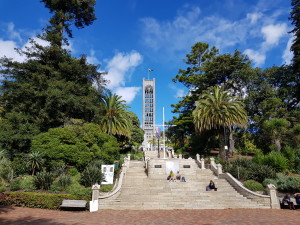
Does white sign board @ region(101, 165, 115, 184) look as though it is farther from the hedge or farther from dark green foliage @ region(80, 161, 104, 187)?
the hedge

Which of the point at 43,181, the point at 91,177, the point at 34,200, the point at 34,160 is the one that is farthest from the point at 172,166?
the point at 34,160

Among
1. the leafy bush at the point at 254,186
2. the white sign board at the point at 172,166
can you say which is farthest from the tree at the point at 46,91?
the leafy bush at the point at 254,186

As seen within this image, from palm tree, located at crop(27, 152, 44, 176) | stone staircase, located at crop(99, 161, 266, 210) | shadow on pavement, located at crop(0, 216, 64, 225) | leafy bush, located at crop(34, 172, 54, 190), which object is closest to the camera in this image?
shadow on pavement, located at crop(0, 216, 64, 225)

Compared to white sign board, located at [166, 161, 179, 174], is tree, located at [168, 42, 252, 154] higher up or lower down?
higher up

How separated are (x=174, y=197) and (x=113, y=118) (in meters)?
20.2

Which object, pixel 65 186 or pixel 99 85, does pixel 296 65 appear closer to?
pixel 99 85

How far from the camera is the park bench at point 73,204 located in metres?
11.9

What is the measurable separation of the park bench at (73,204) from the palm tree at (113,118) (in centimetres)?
1895

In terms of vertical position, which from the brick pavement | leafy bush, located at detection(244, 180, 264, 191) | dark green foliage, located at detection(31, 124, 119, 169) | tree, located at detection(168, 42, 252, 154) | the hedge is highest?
tree, located at detection(168, 42, 252, 154)

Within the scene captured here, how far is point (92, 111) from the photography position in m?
26.2

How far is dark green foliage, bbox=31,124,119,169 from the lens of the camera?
760 inches

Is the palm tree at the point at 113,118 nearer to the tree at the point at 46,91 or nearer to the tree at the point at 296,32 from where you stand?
the tree at the point at 46,91

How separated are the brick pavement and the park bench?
1.22 ft

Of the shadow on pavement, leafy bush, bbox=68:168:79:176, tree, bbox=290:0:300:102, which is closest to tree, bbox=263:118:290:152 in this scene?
tree, bbox=290:0:300:102
